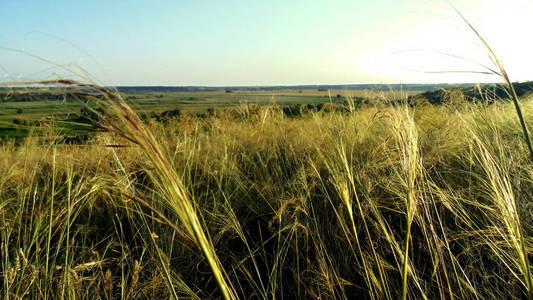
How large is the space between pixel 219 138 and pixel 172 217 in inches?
61.5

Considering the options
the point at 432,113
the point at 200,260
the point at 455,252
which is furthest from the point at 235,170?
the point at 432,113

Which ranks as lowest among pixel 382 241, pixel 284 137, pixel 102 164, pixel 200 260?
pixel 200 260

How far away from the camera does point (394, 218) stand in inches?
69.0

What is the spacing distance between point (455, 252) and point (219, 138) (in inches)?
99.2

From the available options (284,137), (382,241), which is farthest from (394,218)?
(284,137)

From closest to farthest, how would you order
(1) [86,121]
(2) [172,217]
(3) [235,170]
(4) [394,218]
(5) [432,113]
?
1. (1) [86,121]
2. (4) [394,218]
3. (2) [172,217]
4. (3) [235,170]
5. (5) [432,113]

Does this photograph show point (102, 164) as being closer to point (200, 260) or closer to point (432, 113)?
point (200, 260)

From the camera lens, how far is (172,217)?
6.15 ft

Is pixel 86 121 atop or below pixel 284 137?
atop

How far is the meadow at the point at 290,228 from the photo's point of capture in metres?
0.93

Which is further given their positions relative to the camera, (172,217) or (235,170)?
(235,170)

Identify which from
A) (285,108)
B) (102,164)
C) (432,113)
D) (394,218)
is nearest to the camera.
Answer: (394,218)

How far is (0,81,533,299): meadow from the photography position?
3.04 ft

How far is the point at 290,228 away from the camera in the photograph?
5.16 feet
